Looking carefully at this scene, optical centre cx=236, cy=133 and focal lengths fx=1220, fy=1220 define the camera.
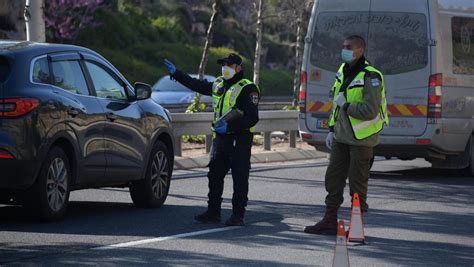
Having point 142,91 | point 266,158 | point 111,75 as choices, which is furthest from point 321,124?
point 111,75

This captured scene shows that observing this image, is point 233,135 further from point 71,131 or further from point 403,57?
point 403,57

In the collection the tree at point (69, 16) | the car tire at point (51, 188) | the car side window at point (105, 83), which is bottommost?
the car tire at point (51, 188)

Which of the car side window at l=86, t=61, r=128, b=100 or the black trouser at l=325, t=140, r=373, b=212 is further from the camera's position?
the car side window at l=86, t=61, r=128, b=100

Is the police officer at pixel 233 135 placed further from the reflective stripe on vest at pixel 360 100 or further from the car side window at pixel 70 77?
the car side window at pixel 70 77

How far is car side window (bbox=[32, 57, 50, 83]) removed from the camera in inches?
433

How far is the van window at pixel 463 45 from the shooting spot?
57.7 feet

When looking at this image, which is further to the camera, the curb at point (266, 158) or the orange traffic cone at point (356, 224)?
the curb at point (266, 158)

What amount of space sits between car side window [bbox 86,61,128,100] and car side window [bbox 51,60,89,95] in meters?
0.22

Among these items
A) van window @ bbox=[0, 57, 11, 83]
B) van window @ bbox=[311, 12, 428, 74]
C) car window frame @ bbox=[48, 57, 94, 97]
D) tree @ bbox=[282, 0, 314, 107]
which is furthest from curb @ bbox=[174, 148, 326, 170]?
tree @ bbox=[282, 0, 314, 107]

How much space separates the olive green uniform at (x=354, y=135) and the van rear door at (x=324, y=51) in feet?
20.8

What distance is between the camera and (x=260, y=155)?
20.9 meters

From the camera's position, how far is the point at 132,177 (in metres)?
12.4

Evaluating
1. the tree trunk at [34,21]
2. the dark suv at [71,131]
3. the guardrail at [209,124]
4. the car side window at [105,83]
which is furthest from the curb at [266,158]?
the car side window at [105,83]

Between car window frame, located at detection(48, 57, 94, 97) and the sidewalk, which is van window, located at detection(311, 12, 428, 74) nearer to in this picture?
the sidewalk
